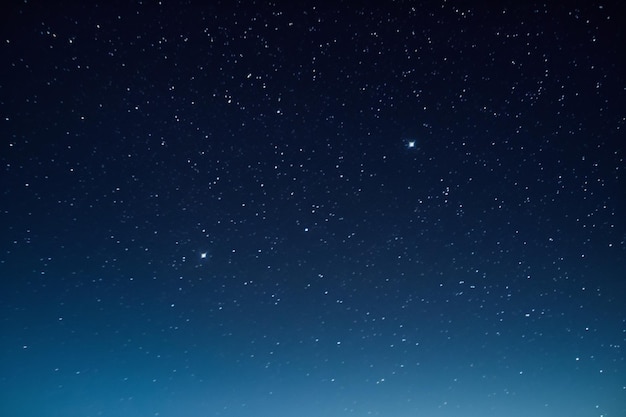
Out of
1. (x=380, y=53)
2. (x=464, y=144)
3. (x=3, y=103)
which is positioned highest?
(x=3, y=103)

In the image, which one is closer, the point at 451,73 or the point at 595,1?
the point at 595,1

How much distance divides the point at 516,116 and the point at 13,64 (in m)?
1.62

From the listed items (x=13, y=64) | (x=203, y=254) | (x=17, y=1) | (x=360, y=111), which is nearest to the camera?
(x=17, y=1)

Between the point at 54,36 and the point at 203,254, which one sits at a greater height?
the point at 54,36

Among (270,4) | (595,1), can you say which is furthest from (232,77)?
(595,1)

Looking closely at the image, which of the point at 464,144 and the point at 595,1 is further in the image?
the point at 464,144

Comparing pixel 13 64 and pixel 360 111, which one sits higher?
pixel 13 64

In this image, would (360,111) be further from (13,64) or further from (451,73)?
(13,64)

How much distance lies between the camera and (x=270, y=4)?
1.06 meters

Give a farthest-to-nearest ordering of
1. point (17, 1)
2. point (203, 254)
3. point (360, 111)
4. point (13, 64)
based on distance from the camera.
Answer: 1. point (203, 254)
2. point (360, 111)
3. point (13, 64)
4. point (17, 1)

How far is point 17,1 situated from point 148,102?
0.40m

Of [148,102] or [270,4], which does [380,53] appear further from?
[148,102]

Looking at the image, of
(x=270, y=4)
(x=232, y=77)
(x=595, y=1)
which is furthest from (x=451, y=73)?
(x=232, y=77)

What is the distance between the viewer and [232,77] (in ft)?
3.86
